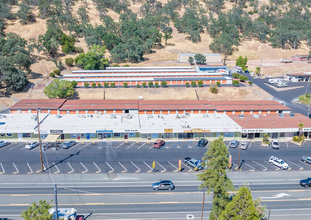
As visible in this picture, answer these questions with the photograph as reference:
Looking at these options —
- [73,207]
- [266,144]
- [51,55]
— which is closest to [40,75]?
[51,55]

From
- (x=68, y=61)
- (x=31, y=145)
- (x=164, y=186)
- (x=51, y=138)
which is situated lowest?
(x=164, y=186)

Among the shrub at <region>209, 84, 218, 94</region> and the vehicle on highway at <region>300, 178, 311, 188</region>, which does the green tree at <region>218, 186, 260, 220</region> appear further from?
the shrub at <region>209, 84, 218, 94</region>

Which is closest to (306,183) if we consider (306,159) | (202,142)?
(306,159)

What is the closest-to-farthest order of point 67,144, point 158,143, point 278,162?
point 278,162
point 67,144
point 158,143

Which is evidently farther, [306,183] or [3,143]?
[3,143]

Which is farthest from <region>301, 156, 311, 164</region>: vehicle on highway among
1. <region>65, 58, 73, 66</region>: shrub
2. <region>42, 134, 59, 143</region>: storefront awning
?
<region>65, 58, 73, 66</region>: shrub

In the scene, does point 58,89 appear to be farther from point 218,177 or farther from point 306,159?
point 306,159

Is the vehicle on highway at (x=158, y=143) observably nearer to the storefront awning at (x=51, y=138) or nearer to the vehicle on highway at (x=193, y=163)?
the vehicle on highway at (x=193, y=163)

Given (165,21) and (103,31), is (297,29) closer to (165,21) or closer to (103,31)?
(165,21)
